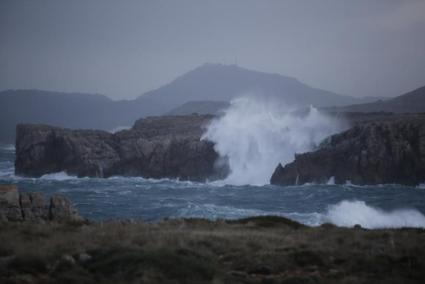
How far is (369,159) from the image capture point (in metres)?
68.2

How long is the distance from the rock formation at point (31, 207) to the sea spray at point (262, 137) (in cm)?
5661

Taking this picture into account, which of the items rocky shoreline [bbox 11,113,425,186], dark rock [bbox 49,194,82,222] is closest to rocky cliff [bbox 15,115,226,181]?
rocky shoreline [bbox 11,113,425,186]

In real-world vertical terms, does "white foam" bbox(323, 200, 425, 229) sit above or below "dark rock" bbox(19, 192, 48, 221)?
below

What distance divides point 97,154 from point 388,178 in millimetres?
50165

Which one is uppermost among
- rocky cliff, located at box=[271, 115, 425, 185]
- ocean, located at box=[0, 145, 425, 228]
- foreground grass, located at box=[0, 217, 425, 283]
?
rocky cliff, located at box=[271, 115, 425, 185]

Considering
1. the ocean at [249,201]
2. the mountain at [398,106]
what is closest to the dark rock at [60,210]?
the ocean at [249,201]

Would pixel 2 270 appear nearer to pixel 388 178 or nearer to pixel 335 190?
pixel 335 190

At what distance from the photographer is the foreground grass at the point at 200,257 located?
38.0 feet

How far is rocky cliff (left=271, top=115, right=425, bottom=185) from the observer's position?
6656 cm

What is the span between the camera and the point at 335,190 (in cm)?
6112

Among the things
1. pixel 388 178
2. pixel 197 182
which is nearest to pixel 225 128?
pixel 197 182

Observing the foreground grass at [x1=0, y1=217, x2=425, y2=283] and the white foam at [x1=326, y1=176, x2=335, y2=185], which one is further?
the white foam at [x1=326, y1=176, x2=335, y2=185]

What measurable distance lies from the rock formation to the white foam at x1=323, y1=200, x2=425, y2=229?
24.7 meters

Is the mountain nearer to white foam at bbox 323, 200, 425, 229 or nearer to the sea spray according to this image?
the sea spray
